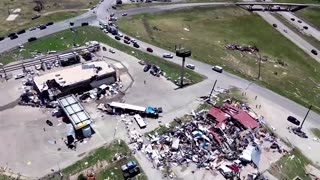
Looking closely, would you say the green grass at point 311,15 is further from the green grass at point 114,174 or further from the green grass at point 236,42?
the green grass at point 114,174

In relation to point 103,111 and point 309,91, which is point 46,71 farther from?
point 309,91

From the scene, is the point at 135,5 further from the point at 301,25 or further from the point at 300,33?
the point at 301,25

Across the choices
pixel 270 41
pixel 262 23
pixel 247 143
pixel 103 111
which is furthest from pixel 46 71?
pixel 262 23

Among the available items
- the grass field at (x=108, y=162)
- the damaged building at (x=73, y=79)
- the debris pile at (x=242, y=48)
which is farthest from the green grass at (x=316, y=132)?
the damaged building at (x=73, y=79)

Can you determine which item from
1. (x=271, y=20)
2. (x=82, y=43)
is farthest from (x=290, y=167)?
(x=271, y=20)

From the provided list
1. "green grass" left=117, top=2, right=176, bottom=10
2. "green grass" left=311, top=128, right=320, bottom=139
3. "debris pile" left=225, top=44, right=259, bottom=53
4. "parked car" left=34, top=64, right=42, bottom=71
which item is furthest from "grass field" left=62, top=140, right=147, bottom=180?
"green grass" left=117, top=2, right=176, bottom=10
